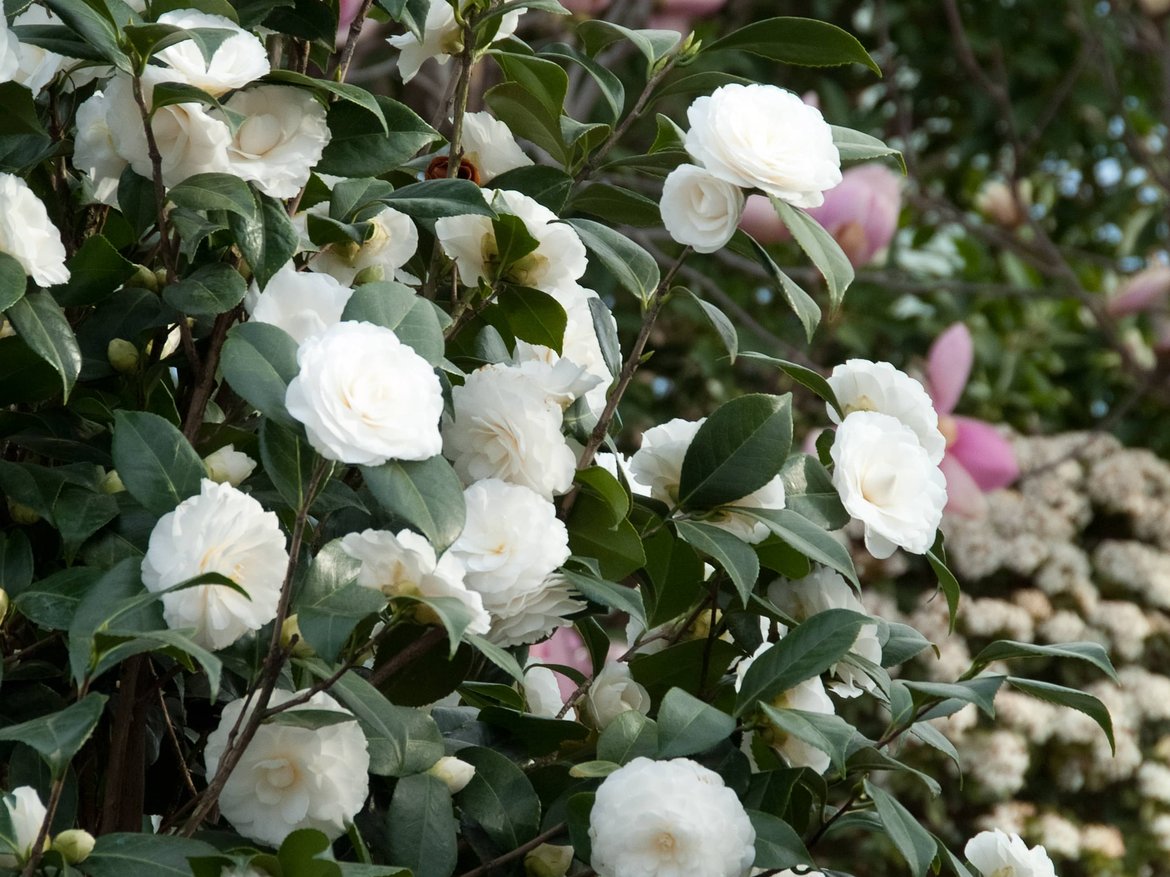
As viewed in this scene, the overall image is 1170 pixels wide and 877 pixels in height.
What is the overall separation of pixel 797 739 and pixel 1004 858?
13 centimetres

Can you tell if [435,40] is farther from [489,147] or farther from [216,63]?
[216,63]

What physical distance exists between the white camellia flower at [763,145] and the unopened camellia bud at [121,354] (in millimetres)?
263

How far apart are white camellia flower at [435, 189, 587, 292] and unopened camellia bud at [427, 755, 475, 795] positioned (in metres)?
0.22

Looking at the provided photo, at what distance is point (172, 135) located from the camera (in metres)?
0.60

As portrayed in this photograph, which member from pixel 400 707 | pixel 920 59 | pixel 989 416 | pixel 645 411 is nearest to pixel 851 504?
pixel 400 707

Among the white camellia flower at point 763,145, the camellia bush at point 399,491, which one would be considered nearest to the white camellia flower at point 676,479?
the camellia bush at point 399,491

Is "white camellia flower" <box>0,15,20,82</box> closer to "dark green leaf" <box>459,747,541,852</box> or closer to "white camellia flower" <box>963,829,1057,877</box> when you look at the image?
"dark green leaf" <box>459,747,541,852</box>

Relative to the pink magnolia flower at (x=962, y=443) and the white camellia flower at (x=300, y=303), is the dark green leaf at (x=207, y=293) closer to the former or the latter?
the white camellia flower at (x=300, y=303)

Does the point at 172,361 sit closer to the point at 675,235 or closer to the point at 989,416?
the point at 675,235

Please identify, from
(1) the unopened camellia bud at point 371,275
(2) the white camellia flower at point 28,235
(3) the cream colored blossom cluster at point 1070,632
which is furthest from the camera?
(3) the cream colored blossom cluster at point 1070,632

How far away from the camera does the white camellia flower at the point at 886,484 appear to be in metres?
0.63

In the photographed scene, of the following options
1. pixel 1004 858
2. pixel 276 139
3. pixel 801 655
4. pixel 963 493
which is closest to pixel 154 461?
pixel 276 139

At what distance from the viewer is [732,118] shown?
61 cm

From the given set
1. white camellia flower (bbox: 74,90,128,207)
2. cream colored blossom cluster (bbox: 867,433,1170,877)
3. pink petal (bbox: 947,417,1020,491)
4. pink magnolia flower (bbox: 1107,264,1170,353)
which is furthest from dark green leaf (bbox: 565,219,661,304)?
pink magnolia flower (bbox: 1107,264,1170,353)
